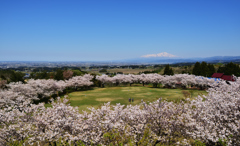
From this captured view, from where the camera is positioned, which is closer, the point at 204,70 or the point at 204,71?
the point at 204,71

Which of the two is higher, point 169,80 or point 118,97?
point 169,80

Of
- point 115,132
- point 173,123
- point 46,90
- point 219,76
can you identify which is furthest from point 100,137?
point 219,76

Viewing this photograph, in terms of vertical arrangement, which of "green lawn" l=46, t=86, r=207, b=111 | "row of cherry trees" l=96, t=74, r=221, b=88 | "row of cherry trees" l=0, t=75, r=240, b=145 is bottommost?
"green lawn" l=46, t=86, r=207, b=111

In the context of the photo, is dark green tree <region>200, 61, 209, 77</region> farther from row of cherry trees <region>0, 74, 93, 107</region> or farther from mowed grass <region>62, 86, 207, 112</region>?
row of cherry trees <region>0, 74, 93, 107</region>

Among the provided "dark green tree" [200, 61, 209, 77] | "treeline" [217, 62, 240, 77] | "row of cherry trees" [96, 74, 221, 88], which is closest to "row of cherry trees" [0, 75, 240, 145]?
"row of cherry trees" [96, 74, 221, 88]

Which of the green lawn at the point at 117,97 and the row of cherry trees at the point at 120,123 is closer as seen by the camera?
the row of cherry trees at the point at 120,123

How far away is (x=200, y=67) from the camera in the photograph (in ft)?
270

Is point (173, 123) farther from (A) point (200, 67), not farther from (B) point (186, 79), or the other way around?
(A) point (200, 67)

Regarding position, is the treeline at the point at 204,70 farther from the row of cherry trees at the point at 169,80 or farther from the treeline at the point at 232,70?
the row of cherry trees at the point at 169,80

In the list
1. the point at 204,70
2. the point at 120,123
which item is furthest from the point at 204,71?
the point at 120,123

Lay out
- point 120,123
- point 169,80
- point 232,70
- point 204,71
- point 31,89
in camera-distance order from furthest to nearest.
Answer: point 204,71, point 232,70, point 169,80, point 31,89, point 120,123

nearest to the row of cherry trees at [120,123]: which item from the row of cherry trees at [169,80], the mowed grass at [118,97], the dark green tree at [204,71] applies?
the mowed grass at [118,97]

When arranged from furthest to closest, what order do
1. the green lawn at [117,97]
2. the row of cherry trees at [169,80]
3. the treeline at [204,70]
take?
1. the treeline at [204,70]
2. the row of cherry trees at [169,80]
3. the green lawn at [117,97]

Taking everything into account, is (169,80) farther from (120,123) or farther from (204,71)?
(120,123)
